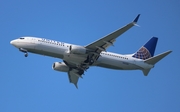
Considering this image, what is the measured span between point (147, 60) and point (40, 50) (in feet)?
53.9

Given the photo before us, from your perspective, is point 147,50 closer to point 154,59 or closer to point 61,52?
point 154,59

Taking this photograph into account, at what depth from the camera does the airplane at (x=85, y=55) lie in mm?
54906

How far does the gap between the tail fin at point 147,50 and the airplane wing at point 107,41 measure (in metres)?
8.66

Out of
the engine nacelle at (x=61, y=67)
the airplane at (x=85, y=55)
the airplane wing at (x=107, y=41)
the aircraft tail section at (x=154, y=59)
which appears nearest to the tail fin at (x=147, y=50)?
the airplane at (x=85, y=55)

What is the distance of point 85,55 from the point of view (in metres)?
55.8

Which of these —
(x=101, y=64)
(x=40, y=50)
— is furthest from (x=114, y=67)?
(x=40, y=50)

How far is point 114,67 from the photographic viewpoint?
5894cm

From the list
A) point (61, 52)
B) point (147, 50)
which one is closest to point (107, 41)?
point (61, 52)

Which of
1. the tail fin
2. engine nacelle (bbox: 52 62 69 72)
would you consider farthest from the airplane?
the tail fin

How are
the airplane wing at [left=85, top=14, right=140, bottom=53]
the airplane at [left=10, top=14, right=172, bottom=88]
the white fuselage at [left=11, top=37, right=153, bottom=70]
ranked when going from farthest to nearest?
the white fuselage at [left=11, top=37, right=153, bottom=70] < the airplane at [left=10, top=14, right=172, bottom=88] < the airplane wing at [left=85, top=14, right=140, bottom=53]

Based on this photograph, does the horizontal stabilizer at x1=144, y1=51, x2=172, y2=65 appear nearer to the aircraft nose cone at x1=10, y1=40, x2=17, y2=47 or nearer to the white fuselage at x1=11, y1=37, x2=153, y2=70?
the white fuselage at x1=11, y1=37, x2=153, y2=70

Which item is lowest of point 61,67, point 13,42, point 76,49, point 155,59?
point 61,67

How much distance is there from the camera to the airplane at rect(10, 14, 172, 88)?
5491cm

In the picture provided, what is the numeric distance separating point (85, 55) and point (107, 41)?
4141 mm
